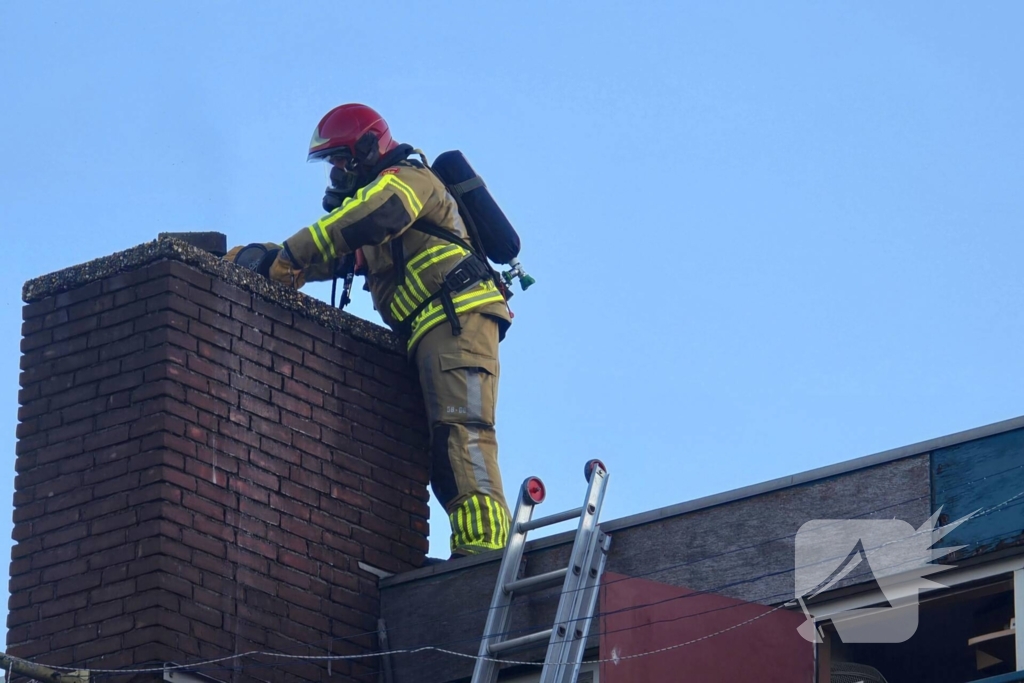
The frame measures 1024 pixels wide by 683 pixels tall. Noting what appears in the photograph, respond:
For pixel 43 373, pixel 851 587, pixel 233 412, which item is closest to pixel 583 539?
pixel 851 587

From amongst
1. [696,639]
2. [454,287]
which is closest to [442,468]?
[454,287]

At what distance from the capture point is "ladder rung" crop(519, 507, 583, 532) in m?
8.72

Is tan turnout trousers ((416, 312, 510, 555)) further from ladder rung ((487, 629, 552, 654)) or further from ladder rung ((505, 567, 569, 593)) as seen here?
ladder rung ((487, 629, 552, 654))

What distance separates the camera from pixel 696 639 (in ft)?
26.6

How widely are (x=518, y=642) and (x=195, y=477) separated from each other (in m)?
1.66

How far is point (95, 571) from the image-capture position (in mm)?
8734

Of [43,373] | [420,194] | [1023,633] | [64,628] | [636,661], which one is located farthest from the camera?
[420,194]

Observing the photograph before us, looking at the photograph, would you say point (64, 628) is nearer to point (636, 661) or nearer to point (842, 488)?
point (636, 661)

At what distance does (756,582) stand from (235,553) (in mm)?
2365

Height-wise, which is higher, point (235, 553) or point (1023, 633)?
point (235, 553)

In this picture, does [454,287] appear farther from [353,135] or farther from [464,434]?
[353,135]

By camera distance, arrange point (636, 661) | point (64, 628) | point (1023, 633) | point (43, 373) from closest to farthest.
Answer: point (1023, 633) → point (636, 661) → point (64, 628) → point (43, 373)

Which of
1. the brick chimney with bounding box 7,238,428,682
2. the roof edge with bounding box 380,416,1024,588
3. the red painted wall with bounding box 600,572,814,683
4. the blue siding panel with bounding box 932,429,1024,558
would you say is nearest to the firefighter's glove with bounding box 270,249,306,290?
the brick chimney with bounding box 7,238,428,682

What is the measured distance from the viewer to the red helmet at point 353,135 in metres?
10.4
